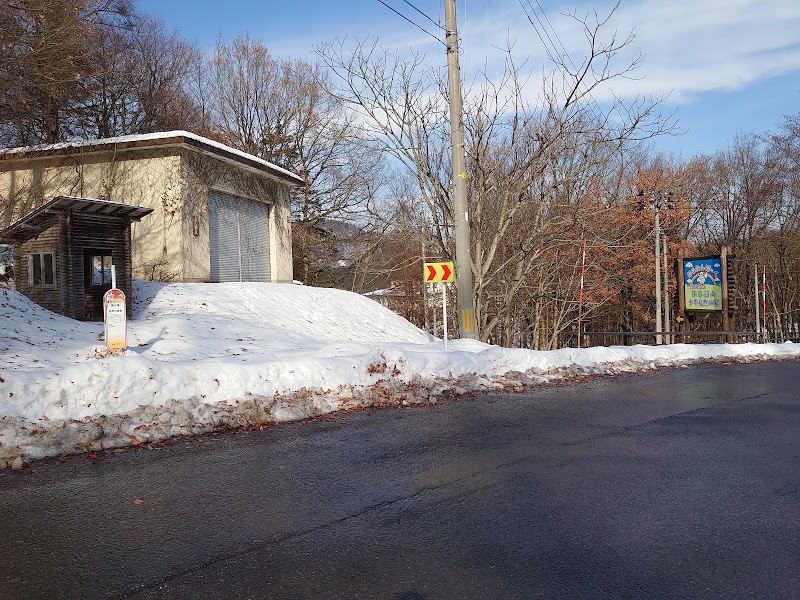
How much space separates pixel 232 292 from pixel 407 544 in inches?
562

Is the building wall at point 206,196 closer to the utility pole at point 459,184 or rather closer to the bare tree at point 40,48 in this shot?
the bare tree at point 40,48

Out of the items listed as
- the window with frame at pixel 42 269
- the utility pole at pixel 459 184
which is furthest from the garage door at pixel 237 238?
the utility pole at pixel 459 184

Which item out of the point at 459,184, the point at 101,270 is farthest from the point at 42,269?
the point at 459,184

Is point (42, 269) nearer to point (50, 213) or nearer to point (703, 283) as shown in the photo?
point (50, 213)

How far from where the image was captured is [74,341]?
1077 centimetres

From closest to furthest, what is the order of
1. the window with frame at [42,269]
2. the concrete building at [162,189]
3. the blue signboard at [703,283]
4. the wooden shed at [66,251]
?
the wooden shed at [66,251] < the window with frame at [42,269] < the concrete building at [162,189] < the blue signboard at [703,283]

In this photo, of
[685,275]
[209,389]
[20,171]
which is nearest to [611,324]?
[685,275]

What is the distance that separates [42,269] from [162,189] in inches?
236

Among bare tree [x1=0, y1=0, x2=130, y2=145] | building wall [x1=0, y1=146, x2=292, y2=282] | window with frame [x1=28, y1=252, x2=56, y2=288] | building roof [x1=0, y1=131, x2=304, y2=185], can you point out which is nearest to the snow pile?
window with frame [x1=28, y1=252, x2=56, y2=288]

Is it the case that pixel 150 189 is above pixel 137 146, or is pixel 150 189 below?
below

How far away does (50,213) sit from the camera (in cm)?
1241

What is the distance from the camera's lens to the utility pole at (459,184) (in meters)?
Result: 14.6

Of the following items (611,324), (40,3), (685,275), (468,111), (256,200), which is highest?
(40,3)

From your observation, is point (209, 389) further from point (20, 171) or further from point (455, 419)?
point (20, 171)
